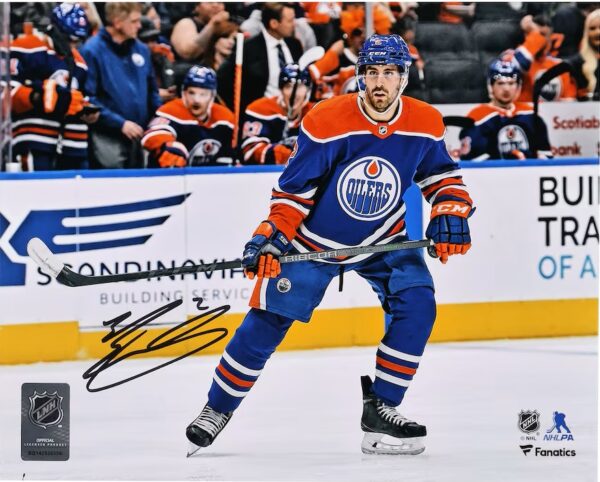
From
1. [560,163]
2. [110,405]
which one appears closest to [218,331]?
[110,405]

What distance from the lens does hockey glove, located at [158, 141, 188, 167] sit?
17.3 ft

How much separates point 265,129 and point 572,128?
1395 mm

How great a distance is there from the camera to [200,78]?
5.39 metres

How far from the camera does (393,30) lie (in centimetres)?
571

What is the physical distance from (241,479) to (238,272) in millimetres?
1608

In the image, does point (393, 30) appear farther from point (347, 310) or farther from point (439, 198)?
point (439, 198)

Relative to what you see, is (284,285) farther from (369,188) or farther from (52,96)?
(52,96)

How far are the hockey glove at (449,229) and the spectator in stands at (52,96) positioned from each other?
2125mm

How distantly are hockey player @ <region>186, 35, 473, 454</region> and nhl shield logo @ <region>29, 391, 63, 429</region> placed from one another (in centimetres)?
34

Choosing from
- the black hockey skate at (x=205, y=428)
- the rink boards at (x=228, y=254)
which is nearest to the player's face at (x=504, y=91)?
the rink boards at (x=228, y=254)

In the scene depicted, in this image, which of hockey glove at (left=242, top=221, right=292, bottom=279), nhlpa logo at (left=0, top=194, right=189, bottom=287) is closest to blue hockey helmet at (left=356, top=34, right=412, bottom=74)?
hockey glove at (left=242, top=221, right=292, bottom=279)

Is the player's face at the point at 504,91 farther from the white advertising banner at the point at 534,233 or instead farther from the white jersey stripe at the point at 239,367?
the white jersey stripe at the point at 239,367

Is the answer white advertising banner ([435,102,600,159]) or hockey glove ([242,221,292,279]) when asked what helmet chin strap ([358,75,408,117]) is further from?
white advertising banner ([435,102,600,159])
